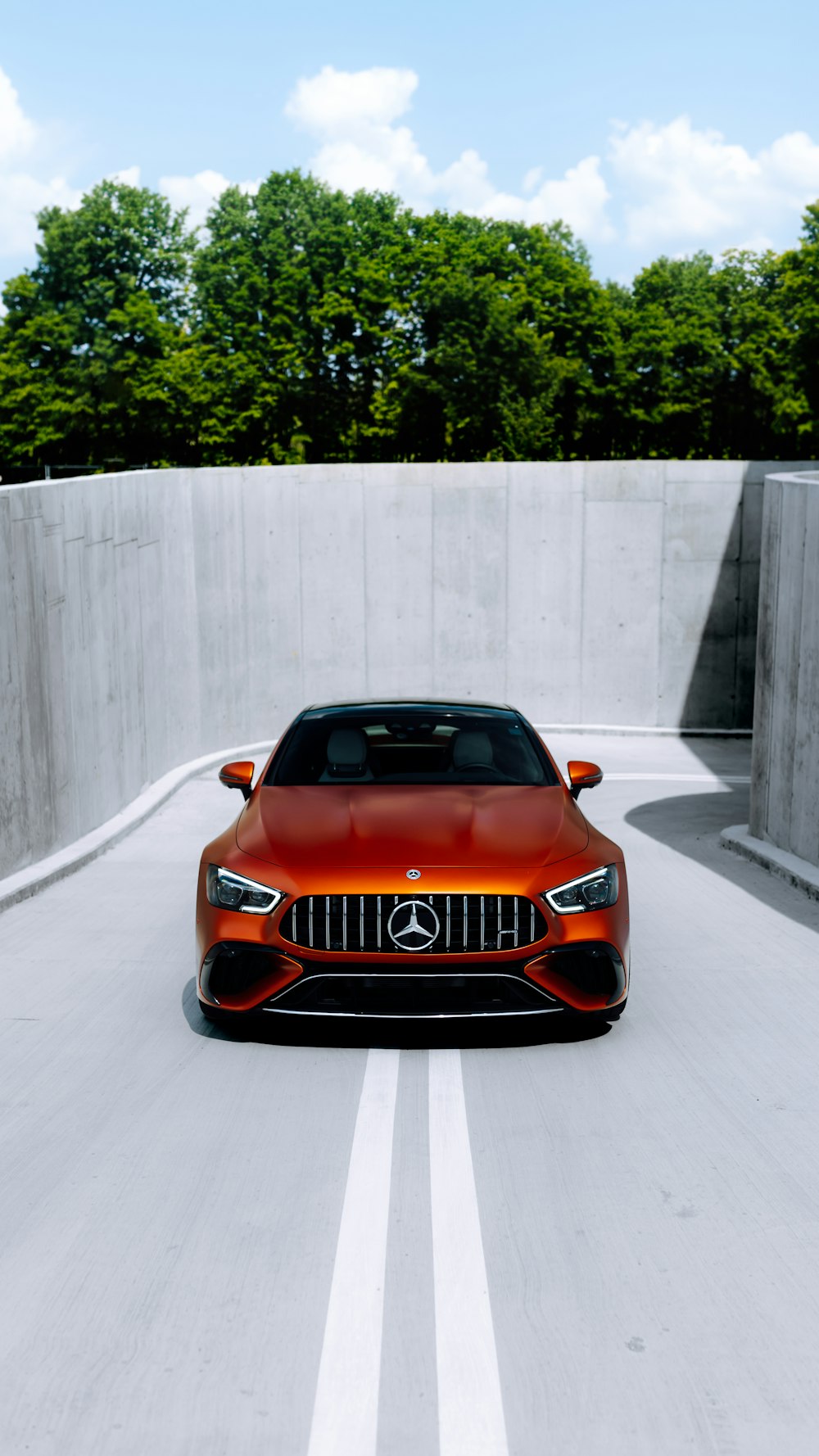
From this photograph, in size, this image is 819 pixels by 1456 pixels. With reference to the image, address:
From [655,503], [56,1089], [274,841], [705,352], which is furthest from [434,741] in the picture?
[705,352]

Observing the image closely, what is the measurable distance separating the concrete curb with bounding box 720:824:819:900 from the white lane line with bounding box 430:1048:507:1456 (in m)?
5.18

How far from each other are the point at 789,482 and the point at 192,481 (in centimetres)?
779

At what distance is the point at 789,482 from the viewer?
1119 cm

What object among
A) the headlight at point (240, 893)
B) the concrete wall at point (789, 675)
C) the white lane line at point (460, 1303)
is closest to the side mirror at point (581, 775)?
the headlight at point (240, 893)

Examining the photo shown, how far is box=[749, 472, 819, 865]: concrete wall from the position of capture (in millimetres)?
10555

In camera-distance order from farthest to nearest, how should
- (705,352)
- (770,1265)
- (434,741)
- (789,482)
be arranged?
(705,352) → (789,482) → (434,741) → (770,1265)

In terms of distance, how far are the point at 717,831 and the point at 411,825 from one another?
757 centimetres

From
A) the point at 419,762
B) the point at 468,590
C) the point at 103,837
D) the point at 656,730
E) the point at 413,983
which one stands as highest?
the point at 419,762

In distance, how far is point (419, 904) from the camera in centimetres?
602

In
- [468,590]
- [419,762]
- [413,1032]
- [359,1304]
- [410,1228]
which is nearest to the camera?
[359,1304]

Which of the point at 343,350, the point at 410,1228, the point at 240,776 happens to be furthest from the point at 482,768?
the point at 343,350

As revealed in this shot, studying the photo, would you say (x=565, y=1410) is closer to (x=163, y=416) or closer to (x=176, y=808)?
(x=176, y=808)

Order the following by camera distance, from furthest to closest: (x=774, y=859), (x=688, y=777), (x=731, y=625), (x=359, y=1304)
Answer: (x=731, y=625) → (x=688, y=777) → (x=774, y=859) → (x=359, y=1304)

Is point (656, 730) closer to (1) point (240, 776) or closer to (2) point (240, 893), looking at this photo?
(1) point (240, 776)
